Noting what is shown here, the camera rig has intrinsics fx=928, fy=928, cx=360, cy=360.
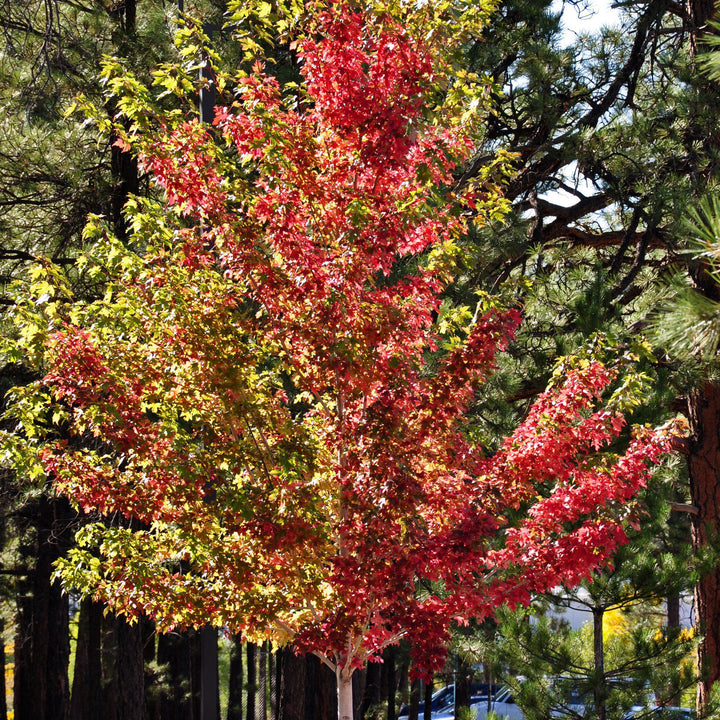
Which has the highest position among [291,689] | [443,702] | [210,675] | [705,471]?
[705,471]

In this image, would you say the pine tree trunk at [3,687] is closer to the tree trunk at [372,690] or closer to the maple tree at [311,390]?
the tree trunk at [372,690]

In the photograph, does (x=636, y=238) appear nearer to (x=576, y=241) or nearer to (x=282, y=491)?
(x=576, y=241)

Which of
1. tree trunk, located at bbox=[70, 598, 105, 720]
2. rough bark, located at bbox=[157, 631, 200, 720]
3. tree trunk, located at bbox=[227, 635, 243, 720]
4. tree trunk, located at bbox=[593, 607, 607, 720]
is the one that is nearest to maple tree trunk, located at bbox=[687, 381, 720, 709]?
tree trunk, located at bbox=[593, 607, 607, 720]

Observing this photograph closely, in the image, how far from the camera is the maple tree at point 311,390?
5.55 m

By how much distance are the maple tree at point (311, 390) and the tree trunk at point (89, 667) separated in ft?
53.6

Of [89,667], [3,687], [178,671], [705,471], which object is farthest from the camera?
[3,687]

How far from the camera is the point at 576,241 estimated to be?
37.8 feet

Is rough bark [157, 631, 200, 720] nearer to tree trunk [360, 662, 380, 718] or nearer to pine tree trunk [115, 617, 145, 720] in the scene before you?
tree trunk [360, 662, 380, 718]

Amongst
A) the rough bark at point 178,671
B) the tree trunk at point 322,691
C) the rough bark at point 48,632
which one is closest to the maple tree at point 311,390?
the tree trunk at point 322,691

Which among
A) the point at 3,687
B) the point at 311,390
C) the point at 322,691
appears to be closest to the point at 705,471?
the point at 311,390

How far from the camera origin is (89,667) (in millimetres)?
22844

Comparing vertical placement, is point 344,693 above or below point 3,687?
above

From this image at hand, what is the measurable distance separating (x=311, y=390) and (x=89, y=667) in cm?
1935

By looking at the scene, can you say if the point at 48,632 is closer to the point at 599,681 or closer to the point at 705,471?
the point at 705,471
